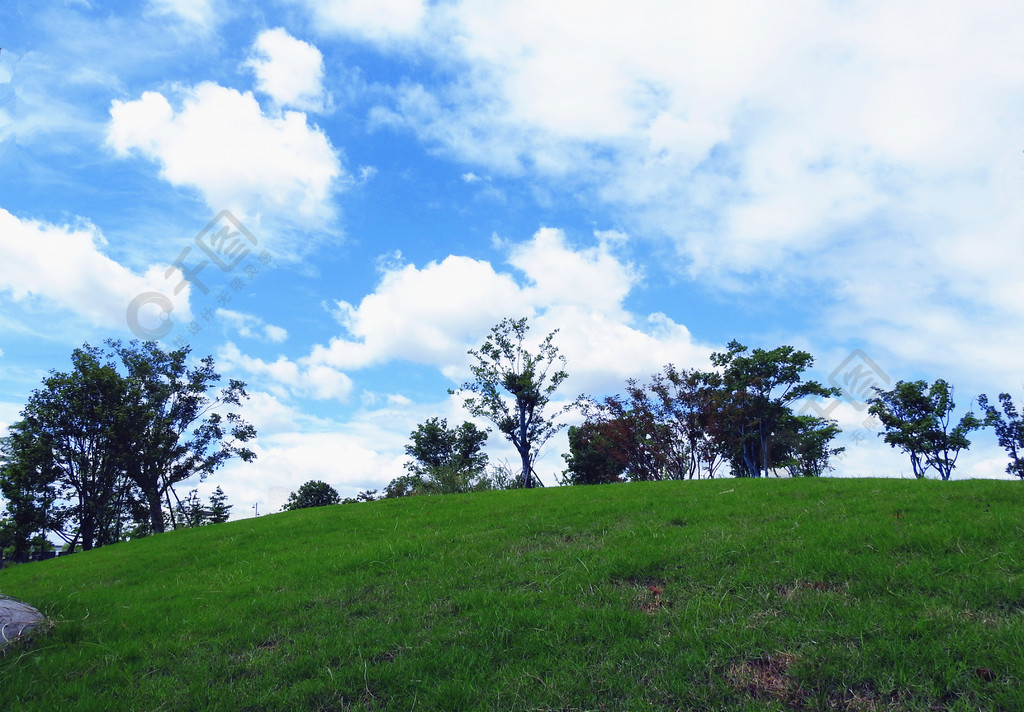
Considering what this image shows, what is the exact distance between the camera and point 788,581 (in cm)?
720

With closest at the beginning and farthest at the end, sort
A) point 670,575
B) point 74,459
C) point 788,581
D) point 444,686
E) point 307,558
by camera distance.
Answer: point 444,686 < point 788,581 < point 670,575 < point 307,558 < point 74,459

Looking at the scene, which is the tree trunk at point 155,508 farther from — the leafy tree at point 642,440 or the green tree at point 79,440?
the leafy tree at point 642,440

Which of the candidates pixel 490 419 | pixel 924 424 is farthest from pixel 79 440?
pixel 924 424

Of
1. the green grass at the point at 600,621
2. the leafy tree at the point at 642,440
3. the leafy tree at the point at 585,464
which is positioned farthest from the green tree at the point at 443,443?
the green grass at the point at 600,621

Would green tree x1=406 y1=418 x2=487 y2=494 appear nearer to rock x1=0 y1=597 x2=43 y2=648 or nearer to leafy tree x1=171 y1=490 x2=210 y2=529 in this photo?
leafy tree x1=171 y1=490 x2=210 y2=529

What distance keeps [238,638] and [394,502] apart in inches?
491

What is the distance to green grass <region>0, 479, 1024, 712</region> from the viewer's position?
17.2 feet

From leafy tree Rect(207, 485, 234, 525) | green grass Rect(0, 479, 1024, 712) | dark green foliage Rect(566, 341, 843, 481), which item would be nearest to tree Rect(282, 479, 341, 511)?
leafy tree Rect(207, 485, 234, 525)

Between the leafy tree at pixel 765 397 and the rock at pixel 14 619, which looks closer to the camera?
the rock at pixel 14 619

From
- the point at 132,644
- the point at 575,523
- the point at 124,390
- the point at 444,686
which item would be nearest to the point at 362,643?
the point at 444,686

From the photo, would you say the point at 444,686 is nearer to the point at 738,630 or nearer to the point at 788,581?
the point at 738,630

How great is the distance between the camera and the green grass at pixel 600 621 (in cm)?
523

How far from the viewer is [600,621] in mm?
6562

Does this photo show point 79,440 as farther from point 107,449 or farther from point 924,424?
point 924,424
